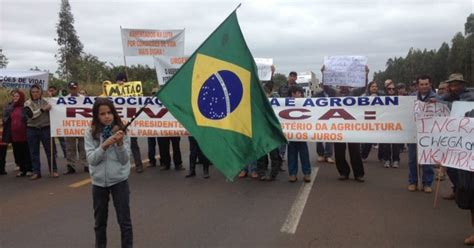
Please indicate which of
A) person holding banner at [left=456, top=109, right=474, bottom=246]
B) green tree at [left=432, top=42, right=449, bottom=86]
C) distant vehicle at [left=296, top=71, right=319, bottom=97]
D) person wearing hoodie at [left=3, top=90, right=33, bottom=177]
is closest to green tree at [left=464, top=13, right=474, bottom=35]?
green tree at [left=432, top=42, right=449, bottom=86]

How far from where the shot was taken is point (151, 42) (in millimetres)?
12438

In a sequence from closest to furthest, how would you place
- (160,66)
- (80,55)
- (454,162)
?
(454,162)
(160,66)
(80,55)

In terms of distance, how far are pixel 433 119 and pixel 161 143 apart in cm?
530

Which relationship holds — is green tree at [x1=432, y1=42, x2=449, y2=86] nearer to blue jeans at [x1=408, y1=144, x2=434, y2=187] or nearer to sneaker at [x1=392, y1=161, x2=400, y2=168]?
sneaker at [x1=392, y1=161, x2=400, y2=168]

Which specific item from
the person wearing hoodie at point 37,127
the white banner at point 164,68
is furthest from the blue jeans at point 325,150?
the person wearing hoodie at point 37,127

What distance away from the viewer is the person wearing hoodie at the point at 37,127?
8773 mm

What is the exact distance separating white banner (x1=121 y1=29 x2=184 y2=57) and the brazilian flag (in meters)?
8.01

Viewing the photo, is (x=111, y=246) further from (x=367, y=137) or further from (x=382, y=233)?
(x=367, y=137)

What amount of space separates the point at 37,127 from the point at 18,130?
48cm

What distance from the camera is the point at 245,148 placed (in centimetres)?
478

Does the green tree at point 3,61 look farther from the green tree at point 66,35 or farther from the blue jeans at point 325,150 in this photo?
the blue jeans at point 325,150

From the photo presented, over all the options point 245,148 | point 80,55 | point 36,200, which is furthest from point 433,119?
point 80,55

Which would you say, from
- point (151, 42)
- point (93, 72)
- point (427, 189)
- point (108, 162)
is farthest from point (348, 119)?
point (93, 72)

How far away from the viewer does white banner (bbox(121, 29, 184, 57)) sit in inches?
484
